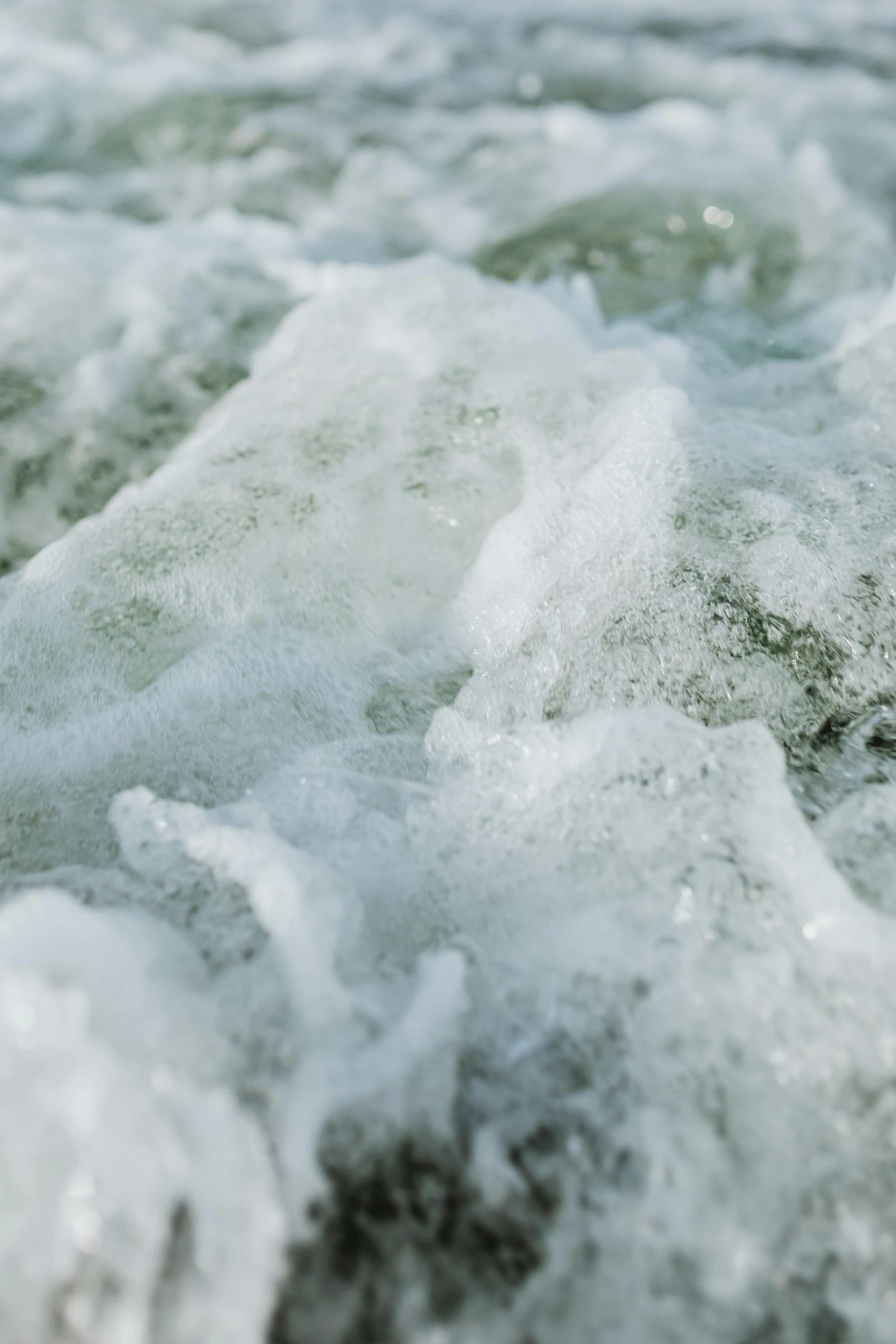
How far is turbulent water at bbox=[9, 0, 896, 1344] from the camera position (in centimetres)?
111

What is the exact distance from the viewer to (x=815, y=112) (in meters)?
5.09

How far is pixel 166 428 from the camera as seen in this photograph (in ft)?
9.13

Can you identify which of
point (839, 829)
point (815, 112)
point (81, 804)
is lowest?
point (81, 804)

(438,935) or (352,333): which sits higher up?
(352,333)

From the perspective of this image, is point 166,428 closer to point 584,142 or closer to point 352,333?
point 352,333

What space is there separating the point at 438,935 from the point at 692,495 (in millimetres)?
1085

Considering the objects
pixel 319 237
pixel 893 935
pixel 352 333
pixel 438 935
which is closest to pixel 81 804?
pixel 438 935

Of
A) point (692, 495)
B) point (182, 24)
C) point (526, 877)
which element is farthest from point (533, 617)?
point (182, 24)

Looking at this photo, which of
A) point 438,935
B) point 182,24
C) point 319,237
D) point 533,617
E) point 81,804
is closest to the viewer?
point 438,935

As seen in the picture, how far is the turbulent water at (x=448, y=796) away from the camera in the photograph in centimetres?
111

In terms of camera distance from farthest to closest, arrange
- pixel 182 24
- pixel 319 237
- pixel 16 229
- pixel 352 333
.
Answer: pixel 182 24
pixel 319 237
pixel 16 229
pixel 352 333

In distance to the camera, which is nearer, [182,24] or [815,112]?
[815,112]

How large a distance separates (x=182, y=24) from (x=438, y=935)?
766 cm

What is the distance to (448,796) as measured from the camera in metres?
1.64
